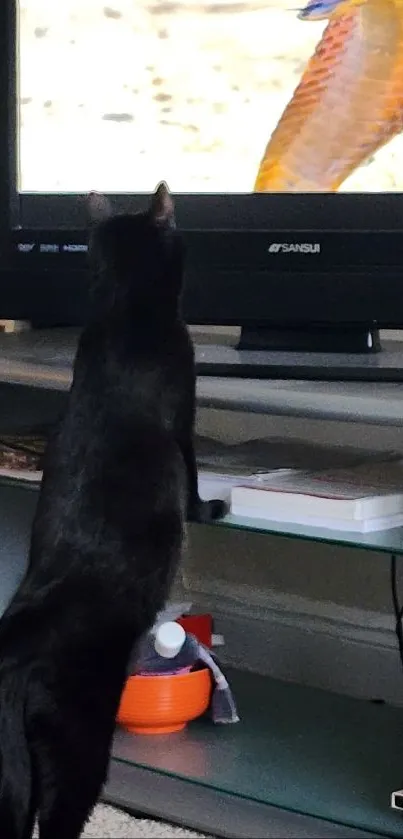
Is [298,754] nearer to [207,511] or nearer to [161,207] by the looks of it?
[207,511]

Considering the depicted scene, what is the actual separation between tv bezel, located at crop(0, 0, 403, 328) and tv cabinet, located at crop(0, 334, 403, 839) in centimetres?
11

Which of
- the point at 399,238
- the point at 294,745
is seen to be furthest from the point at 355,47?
the point at 294,745

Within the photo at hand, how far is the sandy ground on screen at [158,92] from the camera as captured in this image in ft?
5.12

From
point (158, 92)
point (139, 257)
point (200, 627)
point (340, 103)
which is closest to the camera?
point (139, 257)

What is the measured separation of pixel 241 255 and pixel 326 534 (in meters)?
0.41

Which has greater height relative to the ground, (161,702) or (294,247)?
(294,247)

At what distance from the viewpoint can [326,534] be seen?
1.37 meters

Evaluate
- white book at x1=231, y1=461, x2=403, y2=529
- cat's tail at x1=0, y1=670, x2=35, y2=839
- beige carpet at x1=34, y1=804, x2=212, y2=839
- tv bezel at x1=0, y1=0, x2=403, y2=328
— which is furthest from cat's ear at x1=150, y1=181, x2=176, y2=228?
beige carpet at x1=34, y1=804, x2=212, y2=839

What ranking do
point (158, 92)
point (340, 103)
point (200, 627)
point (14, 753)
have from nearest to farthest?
point (14, 753)
point (340, 103)
point (158, 92)
point (200, 627)

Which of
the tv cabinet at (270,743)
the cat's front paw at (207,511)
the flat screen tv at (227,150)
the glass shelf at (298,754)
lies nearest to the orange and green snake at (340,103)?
the flat screen tv at (227,150)

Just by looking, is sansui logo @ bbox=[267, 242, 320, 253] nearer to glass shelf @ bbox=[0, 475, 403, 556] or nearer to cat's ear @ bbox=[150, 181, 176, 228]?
cat's ear @ bbox=[150, 181, 176, 228]

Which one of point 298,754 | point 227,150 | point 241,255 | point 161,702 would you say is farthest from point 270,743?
point 227,150

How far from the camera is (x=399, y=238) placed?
1523 mm

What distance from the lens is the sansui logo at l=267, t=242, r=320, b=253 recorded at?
5.12 feet
